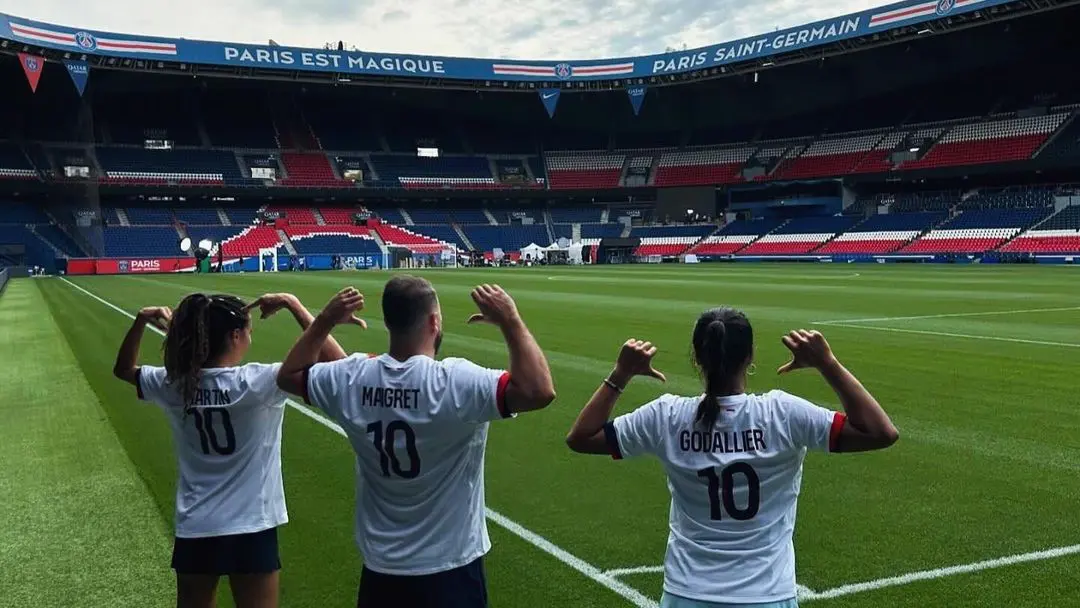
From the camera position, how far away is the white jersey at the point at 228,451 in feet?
11.1

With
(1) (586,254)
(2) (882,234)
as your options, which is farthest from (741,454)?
(1) (586,254)

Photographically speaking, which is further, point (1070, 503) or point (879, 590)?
point (1070, 503)

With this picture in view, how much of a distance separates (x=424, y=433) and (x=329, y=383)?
46cm

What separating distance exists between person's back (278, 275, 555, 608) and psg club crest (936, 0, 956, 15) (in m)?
51.1

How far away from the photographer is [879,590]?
4.43 m

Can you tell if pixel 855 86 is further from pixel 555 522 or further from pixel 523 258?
pixel 555 522

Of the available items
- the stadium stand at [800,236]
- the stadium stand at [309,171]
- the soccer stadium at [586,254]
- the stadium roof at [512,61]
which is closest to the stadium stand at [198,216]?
the soccer stadium at [586,254]

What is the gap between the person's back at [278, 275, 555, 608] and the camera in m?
2.89

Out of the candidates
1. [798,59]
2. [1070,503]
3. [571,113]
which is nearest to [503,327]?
[1070,503]

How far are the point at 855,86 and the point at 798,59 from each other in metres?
7.09

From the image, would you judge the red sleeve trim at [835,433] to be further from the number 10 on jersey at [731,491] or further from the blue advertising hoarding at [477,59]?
the blue advertising hoarding at [477,59]

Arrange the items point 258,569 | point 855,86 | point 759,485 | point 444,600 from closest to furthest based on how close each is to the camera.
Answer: point 759,485, point 444,600, point 258,569, point 855,86

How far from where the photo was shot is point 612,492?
624cm

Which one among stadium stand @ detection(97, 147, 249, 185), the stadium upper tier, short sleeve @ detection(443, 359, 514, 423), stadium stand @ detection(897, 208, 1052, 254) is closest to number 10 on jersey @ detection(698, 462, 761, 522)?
short sleeve @ detection(443, 359, 514, 423)
